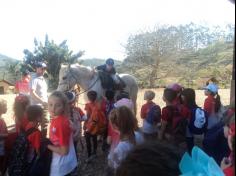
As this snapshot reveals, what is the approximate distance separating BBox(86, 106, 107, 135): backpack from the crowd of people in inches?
0.5

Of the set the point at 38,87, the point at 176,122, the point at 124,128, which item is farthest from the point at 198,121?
the point at 38,87

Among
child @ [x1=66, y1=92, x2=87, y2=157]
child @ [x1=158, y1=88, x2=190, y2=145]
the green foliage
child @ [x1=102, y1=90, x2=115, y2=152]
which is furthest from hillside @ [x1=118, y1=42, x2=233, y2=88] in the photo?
child @ [x1=66, y1=92, x2=87, y2=157]

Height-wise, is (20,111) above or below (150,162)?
below

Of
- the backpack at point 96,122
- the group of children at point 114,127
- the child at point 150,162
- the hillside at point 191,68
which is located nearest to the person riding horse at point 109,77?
the group of children at point 114,127

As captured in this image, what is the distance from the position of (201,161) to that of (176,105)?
3.57m

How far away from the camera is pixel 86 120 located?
5238 millimetres

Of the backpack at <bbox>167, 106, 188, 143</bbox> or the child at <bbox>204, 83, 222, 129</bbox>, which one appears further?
the child at <bbox>204, 83, 222, 129</bbox>

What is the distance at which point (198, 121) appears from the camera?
4.39 meters

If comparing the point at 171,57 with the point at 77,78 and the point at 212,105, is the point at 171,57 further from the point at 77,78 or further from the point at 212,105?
the point at 212,105

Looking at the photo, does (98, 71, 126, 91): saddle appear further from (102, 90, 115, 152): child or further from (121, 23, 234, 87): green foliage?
(121, 23, 234, 87): green foliage

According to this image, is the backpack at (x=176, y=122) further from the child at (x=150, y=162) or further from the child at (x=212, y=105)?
the child at (x=150, y=162)

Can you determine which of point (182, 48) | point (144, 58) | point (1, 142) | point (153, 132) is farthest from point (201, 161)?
point (182, 48)

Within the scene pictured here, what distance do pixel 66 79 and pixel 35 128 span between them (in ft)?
13.8

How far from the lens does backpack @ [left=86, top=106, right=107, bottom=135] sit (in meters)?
5.24
